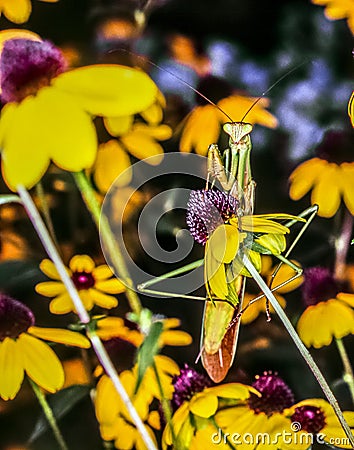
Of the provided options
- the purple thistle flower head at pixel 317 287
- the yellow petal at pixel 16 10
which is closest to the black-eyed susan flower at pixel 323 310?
the purple thistle flower head at pixel 317 287

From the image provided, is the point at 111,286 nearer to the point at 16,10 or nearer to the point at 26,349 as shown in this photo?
the point at 26,349

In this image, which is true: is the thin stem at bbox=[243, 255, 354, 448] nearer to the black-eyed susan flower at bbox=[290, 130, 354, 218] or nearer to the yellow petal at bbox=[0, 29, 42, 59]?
the black-eyed susan flower at bbox=[290, 130, 354, 218]

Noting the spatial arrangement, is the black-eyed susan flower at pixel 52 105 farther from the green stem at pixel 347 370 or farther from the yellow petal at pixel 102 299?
the green stem at pixel 347 370

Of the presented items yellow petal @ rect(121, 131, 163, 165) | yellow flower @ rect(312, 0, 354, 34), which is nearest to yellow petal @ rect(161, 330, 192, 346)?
yellow petal @ rect(121, 131, 163, 165)

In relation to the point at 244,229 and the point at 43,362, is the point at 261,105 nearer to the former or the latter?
the point at 244,229

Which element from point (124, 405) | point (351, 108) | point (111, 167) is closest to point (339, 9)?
point (351, 108)

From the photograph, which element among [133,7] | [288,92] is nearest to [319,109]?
[288,92]

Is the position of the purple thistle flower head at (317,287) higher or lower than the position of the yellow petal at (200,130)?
lower
